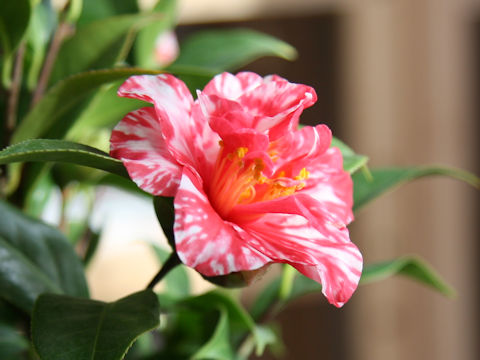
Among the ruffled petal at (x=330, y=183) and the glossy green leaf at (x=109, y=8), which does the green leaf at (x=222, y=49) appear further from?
the ruffled petal at (x=330, y=183)

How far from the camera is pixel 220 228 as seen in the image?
283 mm

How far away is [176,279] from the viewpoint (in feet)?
2.15

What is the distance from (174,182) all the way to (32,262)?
18 cm

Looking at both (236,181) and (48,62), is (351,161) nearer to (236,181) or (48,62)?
(236,181)

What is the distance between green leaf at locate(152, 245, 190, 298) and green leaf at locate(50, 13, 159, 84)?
24 centimetres

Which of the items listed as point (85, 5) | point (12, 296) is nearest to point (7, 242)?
point (12, 296)

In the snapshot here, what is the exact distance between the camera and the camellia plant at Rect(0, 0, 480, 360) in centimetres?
29

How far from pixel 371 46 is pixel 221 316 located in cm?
136

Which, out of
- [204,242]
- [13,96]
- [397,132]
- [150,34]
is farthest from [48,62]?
[397,132]

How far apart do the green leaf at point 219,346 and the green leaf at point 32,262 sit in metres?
0.10

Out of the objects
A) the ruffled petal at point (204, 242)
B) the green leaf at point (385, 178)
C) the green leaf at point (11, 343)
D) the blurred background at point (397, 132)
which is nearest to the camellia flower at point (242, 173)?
Answer: the ruffled petal at point (204, 242)

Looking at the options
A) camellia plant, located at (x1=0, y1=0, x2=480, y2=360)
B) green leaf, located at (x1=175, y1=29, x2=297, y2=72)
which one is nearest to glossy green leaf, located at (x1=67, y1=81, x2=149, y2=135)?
camellia plant, located at (x1=0, y1=0, x2=480, y2=360)

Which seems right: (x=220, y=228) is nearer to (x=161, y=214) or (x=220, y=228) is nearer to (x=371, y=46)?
(x=161, y=214)

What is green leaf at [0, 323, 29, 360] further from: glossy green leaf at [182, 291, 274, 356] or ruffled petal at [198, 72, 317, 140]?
ruffled petal at [198, 72, 317, 140]
